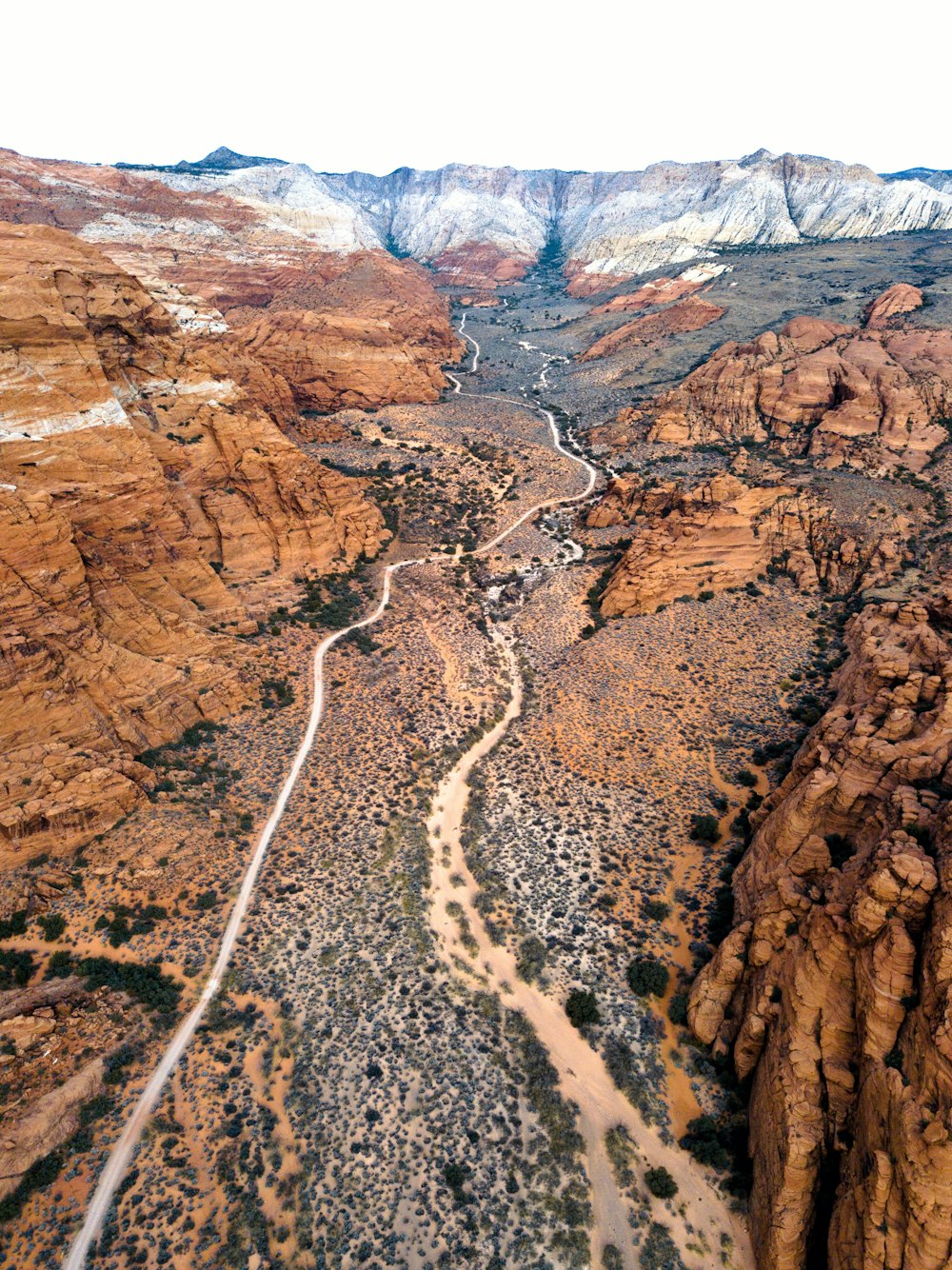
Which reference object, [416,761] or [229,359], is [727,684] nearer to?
[416,761]

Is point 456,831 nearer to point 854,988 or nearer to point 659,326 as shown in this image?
point 854,988

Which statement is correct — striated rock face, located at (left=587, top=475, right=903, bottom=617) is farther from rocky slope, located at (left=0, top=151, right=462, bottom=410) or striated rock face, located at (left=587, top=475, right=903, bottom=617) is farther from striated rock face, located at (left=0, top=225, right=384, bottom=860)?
rocky slope, located at (left=0, top=151, right=462, bottom=410)

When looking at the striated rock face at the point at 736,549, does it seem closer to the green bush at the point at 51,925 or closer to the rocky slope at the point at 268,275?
the green bush at the point at 51,925

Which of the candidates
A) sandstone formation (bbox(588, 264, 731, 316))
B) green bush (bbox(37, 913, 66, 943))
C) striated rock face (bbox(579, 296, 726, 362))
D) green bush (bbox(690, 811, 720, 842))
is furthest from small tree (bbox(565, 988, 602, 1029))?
sandstone formation (bbox(588, 264, 731, 316))

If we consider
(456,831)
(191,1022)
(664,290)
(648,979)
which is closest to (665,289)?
(664,290)

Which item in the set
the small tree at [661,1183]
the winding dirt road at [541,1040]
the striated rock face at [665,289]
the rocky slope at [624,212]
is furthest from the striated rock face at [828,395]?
the rocky slope at [624,212]
